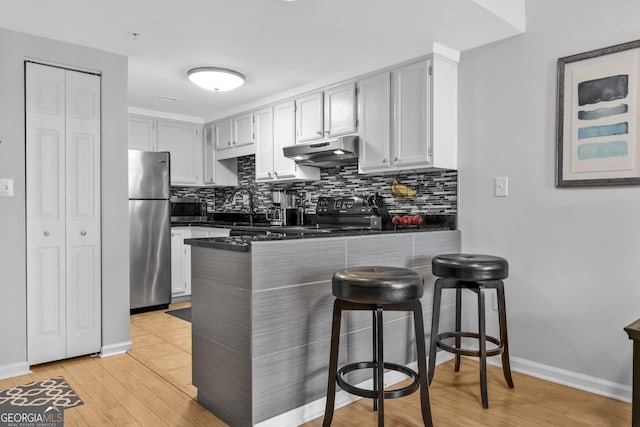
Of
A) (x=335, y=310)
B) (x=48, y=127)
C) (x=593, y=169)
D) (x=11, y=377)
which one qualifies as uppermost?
(x=48, y=127)

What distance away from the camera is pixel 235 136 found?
487 cm

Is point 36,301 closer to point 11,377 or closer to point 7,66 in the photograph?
point 11,377

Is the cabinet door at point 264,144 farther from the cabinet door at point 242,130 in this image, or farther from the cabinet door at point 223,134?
the cabinet door at point 223,134

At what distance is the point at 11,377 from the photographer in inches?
104

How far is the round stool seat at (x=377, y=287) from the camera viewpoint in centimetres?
172

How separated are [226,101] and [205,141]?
3.24 ft

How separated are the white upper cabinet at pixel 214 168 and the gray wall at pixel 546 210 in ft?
10.3

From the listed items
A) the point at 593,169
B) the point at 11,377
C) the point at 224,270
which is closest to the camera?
Result: the point at 224,270

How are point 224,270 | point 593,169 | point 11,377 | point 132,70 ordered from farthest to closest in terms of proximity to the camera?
point 132,70 → point 11,377 → point 593,169 → point 224,270

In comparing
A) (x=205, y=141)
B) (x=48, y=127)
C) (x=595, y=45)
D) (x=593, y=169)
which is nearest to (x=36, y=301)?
→ (x=48, y=127)

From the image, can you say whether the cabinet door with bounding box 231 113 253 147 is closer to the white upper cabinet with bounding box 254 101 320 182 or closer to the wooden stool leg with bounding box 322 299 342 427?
the white upper cabinet with bounding box 254 101 320 182

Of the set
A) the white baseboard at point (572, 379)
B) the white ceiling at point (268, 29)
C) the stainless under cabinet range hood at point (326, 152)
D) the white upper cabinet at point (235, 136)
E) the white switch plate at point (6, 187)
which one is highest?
the white ceiling at point (268, 29)

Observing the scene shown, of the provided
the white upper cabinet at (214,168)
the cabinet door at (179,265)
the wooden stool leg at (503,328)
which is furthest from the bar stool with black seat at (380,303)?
the white upper cabinet at (214,168)

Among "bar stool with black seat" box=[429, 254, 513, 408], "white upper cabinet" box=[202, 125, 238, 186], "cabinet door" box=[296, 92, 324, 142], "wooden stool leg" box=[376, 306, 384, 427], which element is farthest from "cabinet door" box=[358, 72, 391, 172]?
"white upper cabinet" box=[202, 125, 238, 186]
